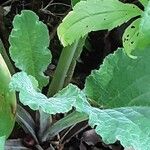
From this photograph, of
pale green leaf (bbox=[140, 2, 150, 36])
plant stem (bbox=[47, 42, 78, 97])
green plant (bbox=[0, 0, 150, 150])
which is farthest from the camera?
plant stem (bbox=[47, 42, 78, 97])

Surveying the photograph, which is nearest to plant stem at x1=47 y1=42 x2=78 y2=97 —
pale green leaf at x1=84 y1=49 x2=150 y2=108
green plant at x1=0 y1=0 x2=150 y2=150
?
green plant at x1=0 y1=0 x2=150 y2=150

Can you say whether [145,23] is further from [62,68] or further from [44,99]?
[62,68]

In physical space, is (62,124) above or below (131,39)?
below

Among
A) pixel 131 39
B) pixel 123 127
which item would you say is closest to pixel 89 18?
pixel 131 39

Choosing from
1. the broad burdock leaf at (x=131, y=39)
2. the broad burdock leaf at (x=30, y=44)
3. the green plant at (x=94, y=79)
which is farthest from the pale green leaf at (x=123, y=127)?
the broad burdock leaf at (x=30, y=44)

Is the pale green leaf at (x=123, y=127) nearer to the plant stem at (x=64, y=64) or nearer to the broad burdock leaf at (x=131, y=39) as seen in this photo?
the broad burdock leaf at (x=131, y=39)

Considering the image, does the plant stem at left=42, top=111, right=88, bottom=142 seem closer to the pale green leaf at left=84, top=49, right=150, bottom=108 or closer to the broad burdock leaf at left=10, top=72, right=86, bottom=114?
the pale green leaf at left=84, top=49, right=150, bottom=108

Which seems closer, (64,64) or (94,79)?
(94,79)
